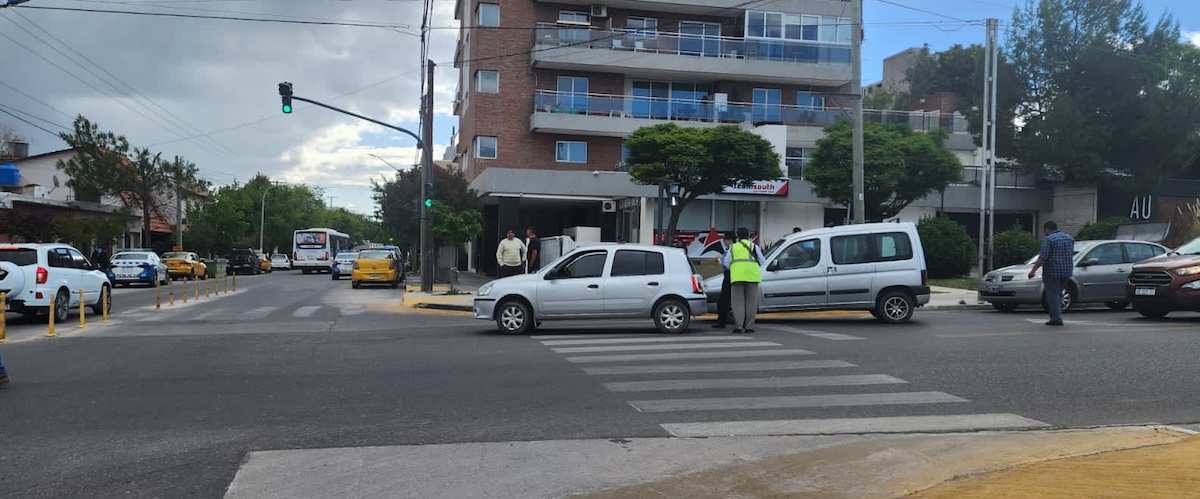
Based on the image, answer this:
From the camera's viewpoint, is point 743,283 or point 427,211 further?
point 427,211

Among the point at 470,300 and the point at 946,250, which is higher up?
the point at 946,250

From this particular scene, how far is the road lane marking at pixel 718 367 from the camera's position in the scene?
32.7 ft

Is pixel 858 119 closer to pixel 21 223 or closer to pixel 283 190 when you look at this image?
pixel 21 223

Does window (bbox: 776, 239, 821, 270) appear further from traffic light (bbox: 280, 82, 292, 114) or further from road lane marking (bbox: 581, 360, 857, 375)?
traffic light (bbox: 280, 82, 292, 114)

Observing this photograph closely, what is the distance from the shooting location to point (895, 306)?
15.7 metres

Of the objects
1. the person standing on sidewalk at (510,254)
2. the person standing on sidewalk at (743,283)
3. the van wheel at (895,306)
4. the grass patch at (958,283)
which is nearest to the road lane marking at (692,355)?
the person standing on sidewalk at (743,283)

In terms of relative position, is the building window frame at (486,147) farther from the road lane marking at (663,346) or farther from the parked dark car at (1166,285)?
the parked dark car at (1166,285)

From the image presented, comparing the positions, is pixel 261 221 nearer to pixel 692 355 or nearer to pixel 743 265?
pixel 743 265

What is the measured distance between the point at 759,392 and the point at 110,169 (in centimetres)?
4831

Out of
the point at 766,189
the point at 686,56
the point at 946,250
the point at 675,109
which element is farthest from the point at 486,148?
the point at 946,250

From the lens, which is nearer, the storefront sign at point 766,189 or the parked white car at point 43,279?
the parked white car at point 43,279

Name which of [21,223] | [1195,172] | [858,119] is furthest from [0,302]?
[1195,172]

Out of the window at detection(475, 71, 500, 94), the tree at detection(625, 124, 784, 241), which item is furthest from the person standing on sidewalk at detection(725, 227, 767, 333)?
the window at detection(475, 71, 500, 94)

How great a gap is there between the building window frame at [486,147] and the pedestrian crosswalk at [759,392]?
27467 millimetres
